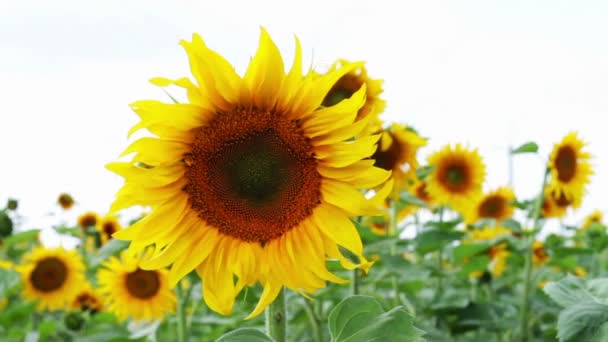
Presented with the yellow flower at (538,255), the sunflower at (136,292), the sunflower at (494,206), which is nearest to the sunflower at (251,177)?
the sunflower at (136,292)

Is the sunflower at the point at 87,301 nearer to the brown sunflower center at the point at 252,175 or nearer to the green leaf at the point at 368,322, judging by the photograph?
the brown sunflower center at the point at 252,175

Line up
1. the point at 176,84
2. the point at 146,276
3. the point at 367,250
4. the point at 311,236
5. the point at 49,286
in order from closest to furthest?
the point at 176,84 → the point at 311,236 → the point at 367,250 → the point at 146,276 → the point at 49,286

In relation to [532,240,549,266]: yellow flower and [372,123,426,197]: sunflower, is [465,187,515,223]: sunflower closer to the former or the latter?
[532,240,549,266]: yellow flower

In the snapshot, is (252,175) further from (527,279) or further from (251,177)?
(527,279)

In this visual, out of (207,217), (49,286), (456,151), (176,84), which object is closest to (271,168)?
(207,217)

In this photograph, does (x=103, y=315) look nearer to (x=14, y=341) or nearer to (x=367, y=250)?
(x=14, y=341)

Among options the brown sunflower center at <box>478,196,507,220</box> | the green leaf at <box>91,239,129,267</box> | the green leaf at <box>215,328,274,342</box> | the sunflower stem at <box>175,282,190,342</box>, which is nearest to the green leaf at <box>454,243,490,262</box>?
the sunflower stem at <box>175,282,190,342</box>
